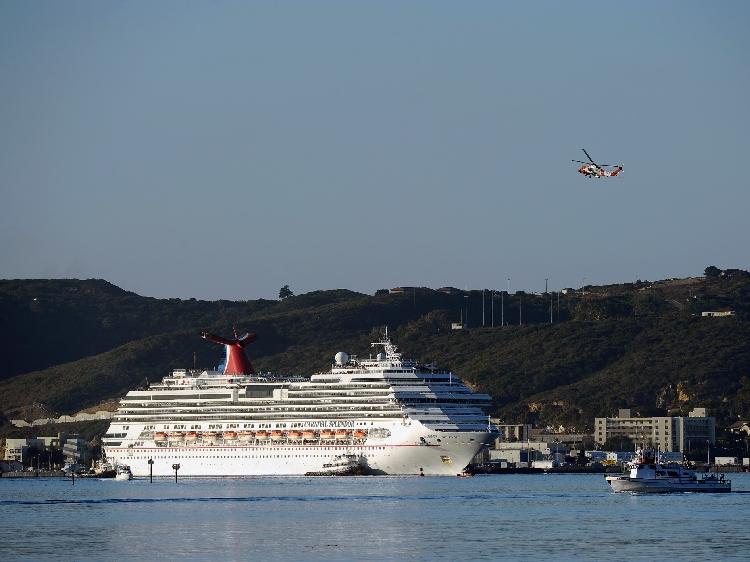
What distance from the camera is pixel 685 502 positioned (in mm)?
128875

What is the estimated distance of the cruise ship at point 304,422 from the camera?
174m

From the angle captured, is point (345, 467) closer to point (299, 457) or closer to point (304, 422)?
point (299, 457)

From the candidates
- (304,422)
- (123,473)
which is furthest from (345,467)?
(123,473)

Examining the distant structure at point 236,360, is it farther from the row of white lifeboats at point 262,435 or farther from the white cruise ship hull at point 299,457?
the white cruise ship hull at point 299,457

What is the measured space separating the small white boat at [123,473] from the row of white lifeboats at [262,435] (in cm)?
443

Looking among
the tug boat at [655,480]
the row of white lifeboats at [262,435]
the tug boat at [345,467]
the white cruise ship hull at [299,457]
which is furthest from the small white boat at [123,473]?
the tug boat at [655,480]

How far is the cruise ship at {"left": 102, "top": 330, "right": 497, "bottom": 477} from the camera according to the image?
174m

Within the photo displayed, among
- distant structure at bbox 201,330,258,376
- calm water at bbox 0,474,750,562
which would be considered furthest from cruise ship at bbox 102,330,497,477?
calm water at bbox 0,474,750,562

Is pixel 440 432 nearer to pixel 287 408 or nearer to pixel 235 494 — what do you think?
pixel 287 408

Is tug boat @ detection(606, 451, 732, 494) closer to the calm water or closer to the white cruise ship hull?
the calm water

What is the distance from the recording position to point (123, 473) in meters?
186

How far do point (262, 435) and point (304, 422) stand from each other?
15.3 feet

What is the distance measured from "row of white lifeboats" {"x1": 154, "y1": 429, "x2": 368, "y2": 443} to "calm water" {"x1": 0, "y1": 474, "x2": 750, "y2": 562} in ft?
65.4

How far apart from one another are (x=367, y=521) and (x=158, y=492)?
46337 mm
